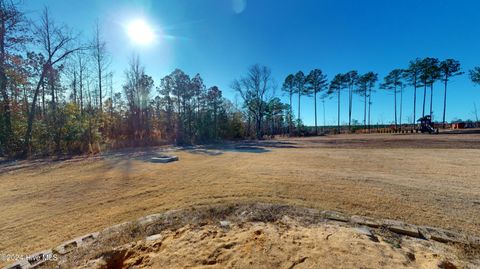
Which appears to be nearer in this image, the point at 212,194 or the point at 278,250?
the point at 278,250

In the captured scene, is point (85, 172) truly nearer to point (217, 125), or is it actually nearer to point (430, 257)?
point (430, 257)

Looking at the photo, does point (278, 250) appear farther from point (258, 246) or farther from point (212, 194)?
point (212, 194)

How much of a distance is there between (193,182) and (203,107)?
19949 mm

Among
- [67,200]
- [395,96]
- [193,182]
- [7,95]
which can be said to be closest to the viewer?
[67,200]

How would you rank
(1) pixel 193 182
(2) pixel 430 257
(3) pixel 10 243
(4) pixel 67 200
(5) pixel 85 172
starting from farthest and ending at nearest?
(5) pixel 85 172, (1) pixel 193 182, (4) pixel 67 200, (3) pixel 10 243, (2) pixel 430 257

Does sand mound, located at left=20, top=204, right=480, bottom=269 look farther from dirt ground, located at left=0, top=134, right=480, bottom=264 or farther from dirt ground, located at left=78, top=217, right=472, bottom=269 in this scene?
dirt ground, located at left=0, top=134, right=480, bottom=264

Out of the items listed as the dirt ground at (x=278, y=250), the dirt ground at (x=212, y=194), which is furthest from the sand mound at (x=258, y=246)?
the dirt ground at (x=212, y=194)

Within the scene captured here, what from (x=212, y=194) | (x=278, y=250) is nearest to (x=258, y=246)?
(x=278, y=250)

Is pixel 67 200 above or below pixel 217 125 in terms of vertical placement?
below

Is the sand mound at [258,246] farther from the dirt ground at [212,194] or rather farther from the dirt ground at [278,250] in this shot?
the dirt ground at [212,194]

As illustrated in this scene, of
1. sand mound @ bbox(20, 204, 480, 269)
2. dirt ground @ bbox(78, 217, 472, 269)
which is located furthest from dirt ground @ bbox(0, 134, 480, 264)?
dirt ground @ bbox(78, 217, 472, 269)

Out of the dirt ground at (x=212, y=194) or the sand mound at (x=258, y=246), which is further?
the dirt ground at (x=212, y=194)

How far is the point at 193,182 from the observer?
5023 mm

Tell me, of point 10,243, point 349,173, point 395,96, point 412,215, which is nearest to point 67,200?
point 10,243
